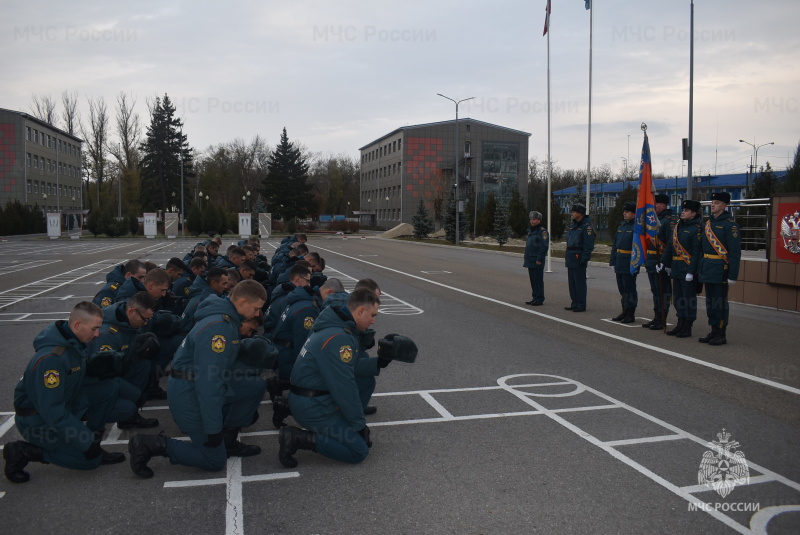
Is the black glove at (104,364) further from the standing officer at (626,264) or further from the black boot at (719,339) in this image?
the standing officer at (626,264)

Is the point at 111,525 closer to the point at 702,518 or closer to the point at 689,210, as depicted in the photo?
the point at 702,518

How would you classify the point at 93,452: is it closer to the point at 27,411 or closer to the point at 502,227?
the point at 27,411

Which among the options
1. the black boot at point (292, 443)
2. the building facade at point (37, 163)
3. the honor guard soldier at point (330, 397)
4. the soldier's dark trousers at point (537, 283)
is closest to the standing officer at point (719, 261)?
the soldier's dark trousers at point (537, 283)

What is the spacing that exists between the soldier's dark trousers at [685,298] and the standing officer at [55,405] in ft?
28.0

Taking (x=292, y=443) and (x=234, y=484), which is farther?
(x=292, y=443)

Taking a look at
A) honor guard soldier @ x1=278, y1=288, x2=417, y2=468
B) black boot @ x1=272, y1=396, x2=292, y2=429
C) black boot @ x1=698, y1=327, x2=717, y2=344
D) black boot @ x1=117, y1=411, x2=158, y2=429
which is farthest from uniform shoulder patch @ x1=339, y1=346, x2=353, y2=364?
black boot @ x1=698, y1=327, x2=717, y2=344

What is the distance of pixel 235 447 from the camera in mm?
5062

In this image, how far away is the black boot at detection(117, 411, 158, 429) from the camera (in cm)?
573

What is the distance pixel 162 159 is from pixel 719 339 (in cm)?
8334

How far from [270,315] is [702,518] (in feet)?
16.5

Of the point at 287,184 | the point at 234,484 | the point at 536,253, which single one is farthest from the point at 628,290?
the point at 287,184

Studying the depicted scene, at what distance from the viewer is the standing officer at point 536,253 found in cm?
1366

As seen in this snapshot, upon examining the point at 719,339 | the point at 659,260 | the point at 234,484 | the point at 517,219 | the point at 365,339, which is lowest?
the point at 234,484

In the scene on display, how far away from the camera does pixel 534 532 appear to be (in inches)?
149
